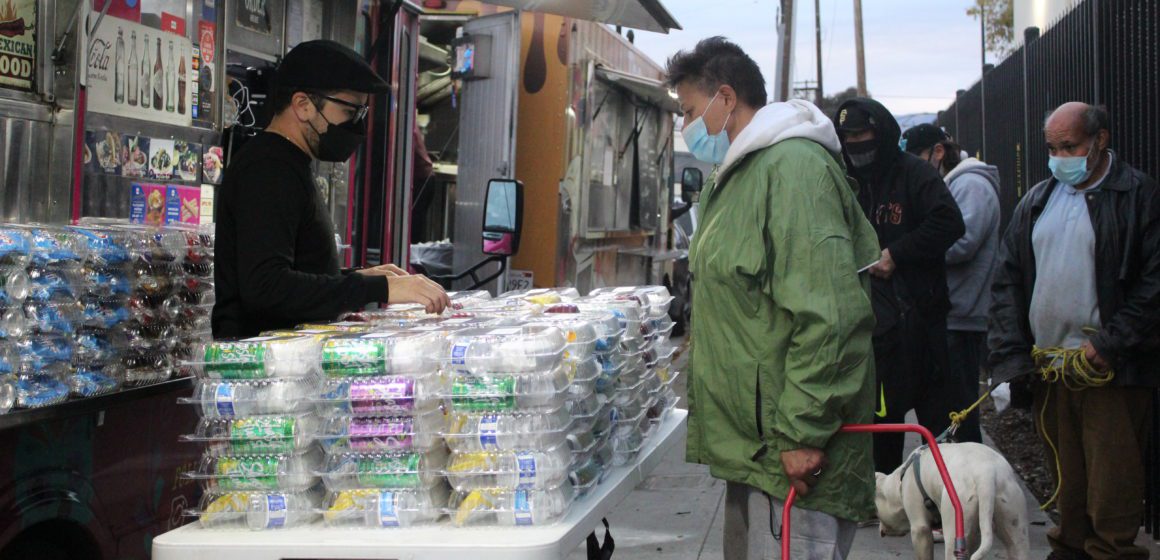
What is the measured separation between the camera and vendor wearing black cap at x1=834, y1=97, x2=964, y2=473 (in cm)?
588

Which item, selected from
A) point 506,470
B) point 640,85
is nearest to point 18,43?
point 506,470

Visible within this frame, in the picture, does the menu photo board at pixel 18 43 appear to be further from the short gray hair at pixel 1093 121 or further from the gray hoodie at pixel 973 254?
A: the gray hoodie at pixel 973 254

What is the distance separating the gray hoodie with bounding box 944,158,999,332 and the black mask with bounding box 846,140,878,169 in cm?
117

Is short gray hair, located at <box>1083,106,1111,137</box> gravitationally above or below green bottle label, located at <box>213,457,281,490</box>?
above

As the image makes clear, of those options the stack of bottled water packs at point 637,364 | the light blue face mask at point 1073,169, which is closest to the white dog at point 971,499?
the stack of bottled water packs at point 637,364

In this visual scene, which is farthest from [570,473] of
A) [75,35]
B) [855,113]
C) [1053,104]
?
[1053,104]

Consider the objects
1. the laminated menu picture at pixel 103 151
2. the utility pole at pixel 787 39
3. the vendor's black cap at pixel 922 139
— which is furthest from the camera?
the utility pole at pixel 787 39

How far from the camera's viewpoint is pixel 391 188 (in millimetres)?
6457

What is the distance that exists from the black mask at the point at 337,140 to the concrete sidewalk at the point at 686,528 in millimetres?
3300

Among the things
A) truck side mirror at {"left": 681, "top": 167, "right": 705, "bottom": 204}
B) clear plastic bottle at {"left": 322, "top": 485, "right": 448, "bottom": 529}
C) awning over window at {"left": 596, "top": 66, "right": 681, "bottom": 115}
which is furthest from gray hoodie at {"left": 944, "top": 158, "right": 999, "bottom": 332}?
truck side mirror at {"left": 681, "top": 167, "right": 705, "bottom": 204}

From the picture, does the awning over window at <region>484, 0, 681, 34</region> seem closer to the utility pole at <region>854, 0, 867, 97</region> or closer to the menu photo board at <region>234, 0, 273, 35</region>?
the menu photo board at <region>234, 0, 273, 35</region>

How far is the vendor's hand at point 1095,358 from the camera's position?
5203mm

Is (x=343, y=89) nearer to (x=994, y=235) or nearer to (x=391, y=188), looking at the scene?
(x=391, y=188)

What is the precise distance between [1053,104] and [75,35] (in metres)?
7.40
